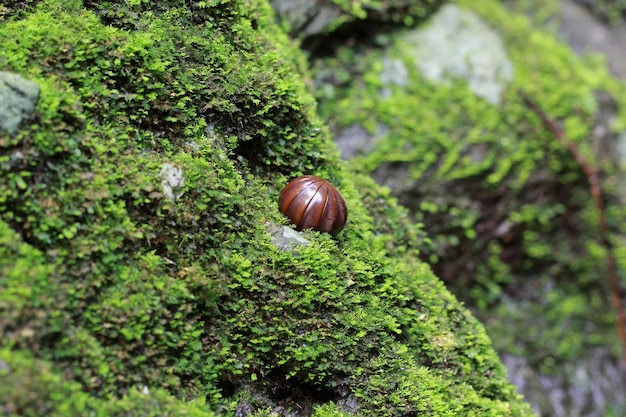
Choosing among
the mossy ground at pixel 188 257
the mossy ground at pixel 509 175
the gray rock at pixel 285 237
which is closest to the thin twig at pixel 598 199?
the mossy ground at pixel 509 175

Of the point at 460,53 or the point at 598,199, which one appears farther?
the point at 598,199

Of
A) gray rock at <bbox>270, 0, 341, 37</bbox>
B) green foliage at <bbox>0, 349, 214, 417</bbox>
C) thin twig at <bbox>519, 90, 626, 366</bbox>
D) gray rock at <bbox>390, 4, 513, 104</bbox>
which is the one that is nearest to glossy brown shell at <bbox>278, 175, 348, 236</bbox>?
green foliage at <bbox>0, 349, 214, 417</bbox>

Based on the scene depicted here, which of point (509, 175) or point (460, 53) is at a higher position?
point (460, 53)

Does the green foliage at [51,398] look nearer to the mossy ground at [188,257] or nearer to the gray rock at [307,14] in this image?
the mossy ground at [188,257]

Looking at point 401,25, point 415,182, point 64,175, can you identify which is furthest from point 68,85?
point 401,25

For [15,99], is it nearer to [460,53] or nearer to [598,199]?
[460,53]

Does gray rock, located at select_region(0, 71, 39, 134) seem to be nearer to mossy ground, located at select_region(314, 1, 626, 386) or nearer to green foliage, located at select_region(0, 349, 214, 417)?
green foliage, located at select_region(0, 349, 214, 417)

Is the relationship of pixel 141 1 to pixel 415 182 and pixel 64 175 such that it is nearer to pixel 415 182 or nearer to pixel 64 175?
pixel 64 175

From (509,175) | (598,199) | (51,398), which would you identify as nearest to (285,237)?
(51,398)
